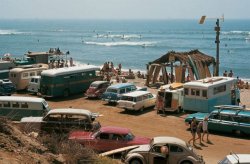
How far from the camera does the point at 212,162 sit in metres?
17.3

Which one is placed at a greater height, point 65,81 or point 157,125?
point 65,81

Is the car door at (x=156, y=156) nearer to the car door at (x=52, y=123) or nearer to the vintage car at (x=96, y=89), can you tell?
the car door at (x=52, y=123)

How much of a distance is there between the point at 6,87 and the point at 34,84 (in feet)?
6.81

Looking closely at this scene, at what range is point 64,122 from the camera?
19.4 metres

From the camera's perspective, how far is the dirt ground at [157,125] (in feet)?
63.3

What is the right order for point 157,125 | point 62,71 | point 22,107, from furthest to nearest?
point 62,71
point 157,125
point 22,107

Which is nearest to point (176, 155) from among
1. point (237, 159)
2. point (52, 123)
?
point (237, 159)

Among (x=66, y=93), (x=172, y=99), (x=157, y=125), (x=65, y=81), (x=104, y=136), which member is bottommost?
(x=157, y=125)

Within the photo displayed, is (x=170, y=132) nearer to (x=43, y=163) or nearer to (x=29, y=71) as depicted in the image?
(x=43, y=163)

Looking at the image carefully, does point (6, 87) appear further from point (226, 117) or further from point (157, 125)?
point (226, 117)

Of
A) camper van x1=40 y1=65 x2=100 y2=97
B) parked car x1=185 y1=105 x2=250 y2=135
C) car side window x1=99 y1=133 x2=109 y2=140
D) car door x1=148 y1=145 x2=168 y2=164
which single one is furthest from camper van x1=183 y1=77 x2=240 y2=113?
car door x1=148 y1=145 x2=168 y2=164

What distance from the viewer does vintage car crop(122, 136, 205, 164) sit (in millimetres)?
14734

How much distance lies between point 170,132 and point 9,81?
14.7 metres

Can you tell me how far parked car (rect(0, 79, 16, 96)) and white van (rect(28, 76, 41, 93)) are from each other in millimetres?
1198
